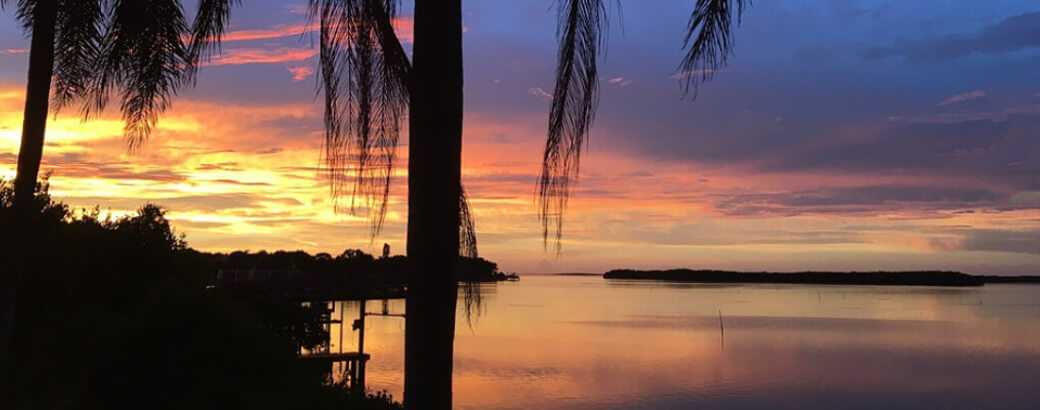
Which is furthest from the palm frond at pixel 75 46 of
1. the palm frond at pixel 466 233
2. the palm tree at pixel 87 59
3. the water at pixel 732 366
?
the water at pixel 732 366

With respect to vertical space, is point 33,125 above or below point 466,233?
above

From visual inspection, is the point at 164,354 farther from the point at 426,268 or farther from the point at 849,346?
the point at 849,346

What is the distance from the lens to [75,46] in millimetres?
11992

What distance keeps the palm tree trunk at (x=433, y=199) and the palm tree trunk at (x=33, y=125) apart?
804 centimetres

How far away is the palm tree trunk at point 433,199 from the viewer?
407 centimetres

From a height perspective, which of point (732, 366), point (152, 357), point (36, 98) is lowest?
point (732, 366)

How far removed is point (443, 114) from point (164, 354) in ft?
45.3

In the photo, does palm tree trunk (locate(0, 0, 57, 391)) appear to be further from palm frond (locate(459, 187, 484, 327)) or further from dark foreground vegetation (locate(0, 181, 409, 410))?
palm frond (locate(459, 187, 484, 327))

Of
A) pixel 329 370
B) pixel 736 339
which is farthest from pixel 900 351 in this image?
pixel 329 370

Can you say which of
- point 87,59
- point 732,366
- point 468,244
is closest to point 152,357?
point 87,59

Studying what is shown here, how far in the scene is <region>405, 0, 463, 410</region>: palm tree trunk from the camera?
4066mm

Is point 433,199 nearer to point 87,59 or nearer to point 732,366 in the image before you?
point 87,59

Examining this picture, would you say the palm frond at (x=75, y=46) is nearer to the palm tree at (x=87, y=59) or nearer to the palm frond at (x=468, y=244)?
the palm tree at (x=87, y=59)

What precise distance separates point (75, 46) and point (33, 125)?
164cm
